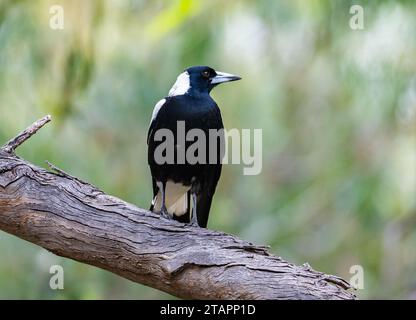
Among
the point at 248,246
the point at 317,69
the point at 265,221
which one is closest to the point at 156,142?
the point at 248,246

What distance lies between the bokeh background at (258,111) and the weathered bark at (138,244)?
1.89 m

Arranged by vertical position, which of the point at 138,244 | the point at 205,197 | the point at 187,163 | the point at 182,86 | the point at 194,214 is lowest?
the point at 138,244

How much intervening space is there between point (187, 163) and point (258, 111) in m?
4.53

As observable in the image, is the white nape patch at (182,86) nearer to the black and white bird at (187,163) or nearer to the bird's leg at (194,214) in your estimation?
the black and white bird at (187,163)

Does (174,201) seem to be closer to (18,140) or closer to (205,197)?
(205,197)

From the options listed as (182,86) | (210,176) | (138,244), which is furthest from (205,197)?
(138,244)

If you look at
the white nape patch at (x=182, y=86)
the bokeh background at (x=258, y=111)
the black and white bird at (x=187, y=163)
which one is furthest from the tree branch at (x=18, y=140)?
the bokeh background at (x=258, y=111)

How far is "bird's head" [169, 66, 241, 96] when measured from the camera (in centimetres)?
458

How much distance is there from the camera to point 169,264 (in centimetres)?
314

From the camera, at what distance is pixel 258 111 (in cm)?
879

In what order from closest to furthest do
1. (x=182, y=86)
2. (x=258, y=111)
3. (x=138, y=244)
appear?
(x=138, y=244) < (x=182, y=86) < (x=258, y=111)

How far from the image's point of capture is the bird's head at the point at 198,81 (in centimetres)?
458

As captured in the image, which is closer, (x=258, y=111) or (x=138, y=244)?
(x=138, y=244)

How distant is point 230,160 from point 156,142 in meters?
4.06
